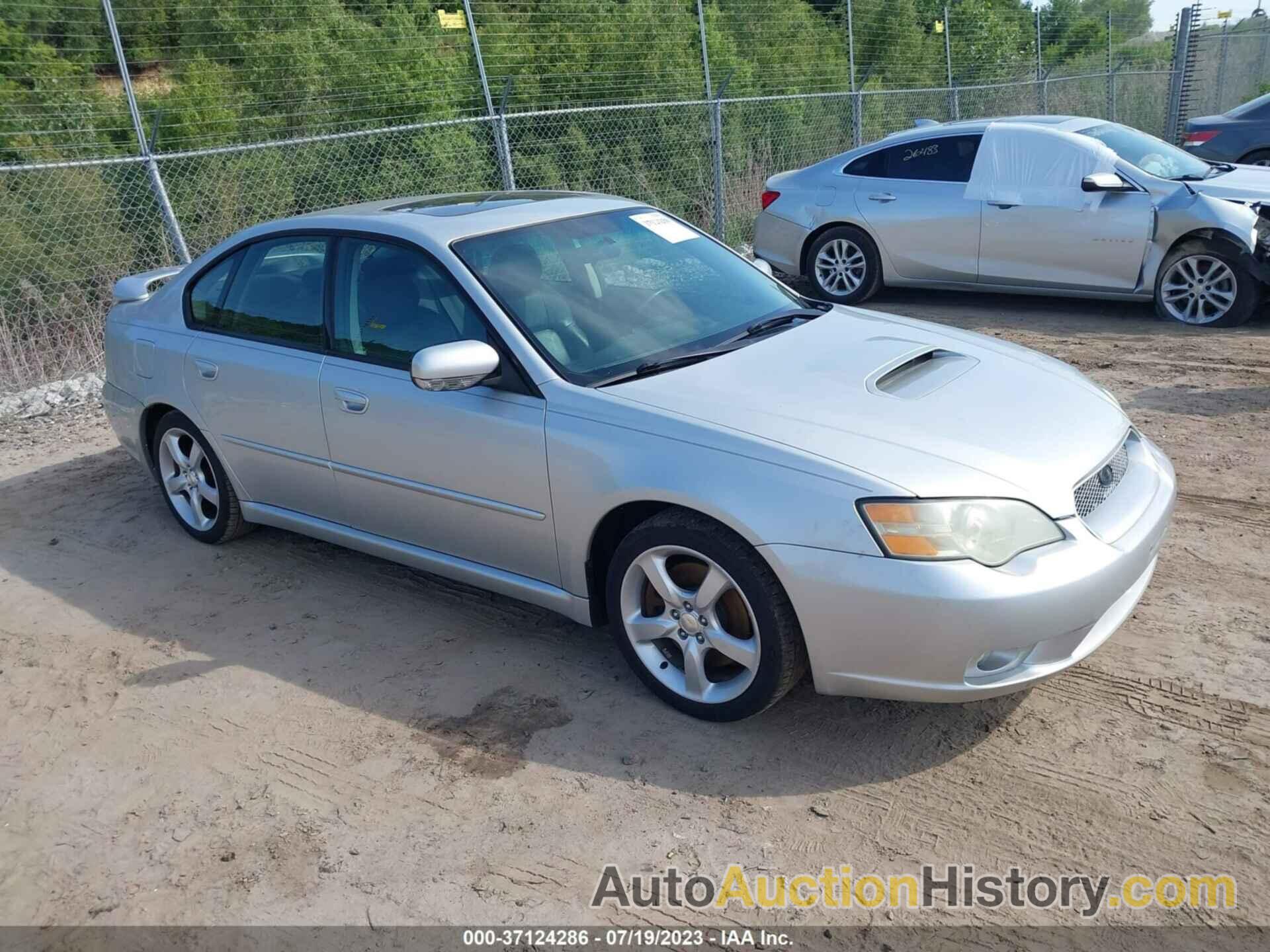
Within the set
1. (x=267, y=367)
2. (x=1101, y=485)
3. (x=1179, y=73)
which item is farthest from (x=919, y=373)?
(x=1179, y=73)

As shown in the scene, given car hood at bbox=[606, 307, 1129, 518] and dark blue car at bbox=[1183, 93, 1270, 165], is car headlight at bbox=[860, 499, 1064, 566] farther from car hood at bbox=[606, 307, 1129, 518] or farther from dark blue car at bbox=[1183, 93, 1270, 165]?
dark blue car at bbox=[1183, 93, 1270, 165]

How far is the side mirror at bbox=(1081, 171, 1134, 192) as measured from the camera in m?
8.00

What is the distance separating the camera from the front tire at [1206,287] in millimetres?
7801

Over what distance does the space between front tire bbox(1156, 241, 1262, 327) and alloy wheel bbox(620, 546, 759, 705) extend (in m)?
6.14

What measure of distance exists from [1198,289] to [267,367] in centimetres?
670

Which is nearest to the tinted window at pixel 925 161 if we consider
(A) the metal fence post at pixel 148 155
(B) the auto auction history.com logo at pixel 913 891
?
(A) the metal fence post at pixel 148 155

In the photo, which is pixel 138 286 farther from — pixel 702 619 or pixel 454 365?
pixel 702 619

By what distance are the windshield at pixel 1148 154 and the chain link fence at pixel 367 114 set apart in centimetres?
386

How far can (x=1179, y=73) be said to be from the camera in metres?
17.7

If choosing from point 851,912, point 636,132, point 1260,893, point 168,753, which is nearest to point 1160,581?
point 1260,893

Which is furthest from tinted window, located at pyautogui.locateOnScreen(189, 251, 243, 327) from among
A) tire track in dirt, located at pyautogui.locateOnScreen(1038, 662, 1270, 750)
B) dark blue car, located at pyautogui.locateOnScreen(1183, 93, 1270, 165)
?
dark blue car, located at pyautogui.locateOnScreen(1183, 93, 1270, 165)

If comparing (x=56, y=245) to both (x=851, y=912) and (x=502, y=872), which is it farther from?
(x=851, y=912)

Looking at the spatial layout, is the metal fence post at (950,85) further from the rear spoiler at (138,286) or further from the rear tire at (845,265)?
the rear spoiler at (138,286)

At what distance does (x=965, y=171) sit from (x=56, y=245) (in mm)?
7745
